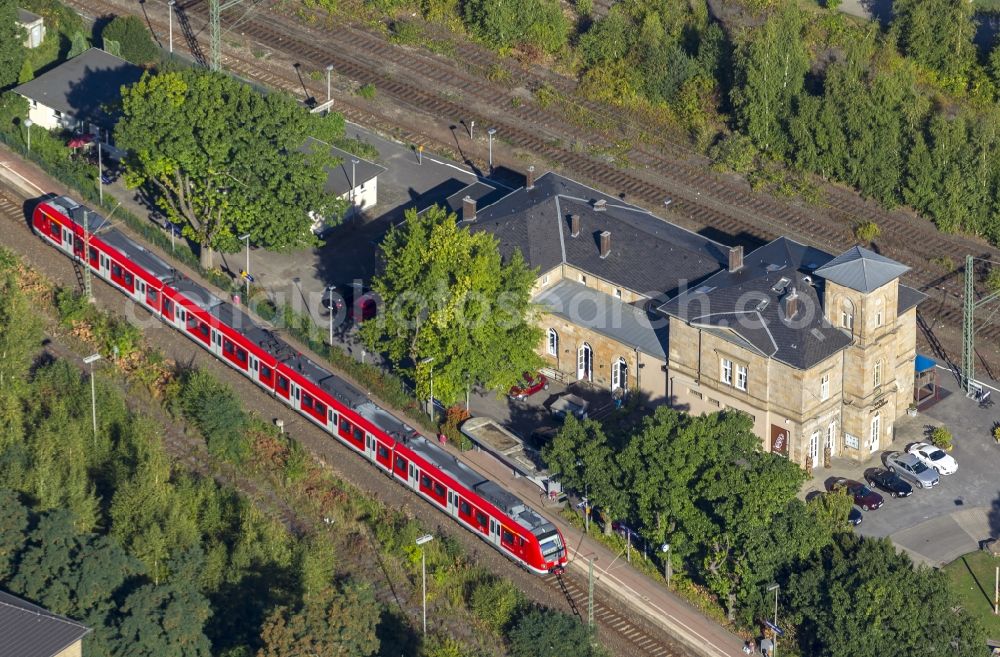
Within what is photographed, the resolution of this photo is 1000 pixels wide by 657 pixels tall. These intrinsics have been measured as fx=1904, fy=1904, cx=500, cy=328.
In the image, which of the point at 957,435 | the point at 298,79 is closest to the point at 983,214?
the point at 957,435

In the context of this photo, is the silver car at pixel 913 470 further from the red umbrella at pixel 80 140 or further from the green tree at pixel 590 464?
the red umbrella at pixel 80 140

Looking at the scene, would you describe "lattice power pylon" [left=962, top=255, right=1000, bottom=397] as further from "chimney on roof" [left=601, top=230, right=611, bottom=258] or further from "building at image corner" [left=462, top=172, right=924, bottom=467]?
"chimney on roof" [left=601, top=230, right=611, bottom=258]

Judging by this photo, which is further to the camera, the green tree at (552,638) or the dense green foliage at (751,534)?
the dense green foliage at (751,534)

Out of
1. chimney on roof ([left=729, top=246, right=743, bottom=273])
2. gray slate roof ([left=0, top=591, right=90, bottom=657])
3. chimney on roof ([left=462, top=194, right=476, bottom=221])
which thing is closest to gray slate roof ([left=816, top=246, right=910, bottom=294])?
chimney on roof ([left=729, top=246, right=743, bottom=273])

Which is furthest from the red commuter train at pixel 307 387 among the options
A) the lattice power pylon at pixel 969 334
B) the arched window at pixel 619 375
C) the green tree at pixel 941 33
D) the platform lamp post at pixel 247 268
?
the green tree at pixel 941 33

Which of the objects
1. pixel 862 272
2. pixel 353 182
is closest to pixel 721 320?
pixel 862 272

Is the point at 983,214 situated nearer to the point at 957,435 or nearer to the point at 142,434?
the point at 957,435
